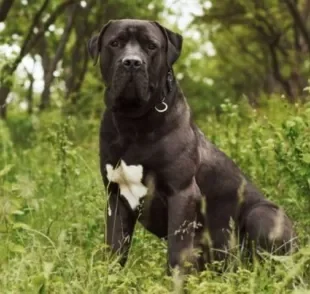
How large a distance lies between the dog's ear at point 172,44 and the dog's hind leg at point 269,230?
1.23 meters

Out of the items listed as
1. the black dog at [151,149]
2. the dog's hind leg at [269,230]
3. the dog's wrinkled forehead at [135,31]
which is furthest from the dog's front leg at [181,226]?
Result: the dog's wrinkled forehead at [135,31]

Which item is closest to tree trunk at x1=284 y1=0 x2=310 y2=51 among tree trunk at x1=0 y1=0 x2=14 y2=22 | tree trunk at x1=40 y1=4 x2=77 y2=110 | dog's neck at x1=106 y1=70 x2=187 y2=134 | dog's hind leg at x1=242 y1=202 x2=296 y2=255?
tree trunk at x1=40 y1=4 x2=77 y2=110

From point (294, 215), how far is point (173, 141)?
1.80m

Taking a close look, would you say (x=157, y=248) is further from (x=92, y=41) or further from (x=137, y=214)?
(x=92, y=41)

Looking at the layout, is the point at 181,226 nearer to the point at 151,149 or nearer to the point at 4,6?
the point at 151,149

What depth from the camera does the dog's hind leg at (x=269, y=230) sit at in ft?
18.8

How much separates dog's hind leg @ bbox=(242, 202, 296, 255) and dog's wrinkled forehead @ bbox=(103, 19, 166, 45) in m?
1.38

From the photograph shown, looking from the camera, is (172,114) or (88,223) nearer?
(172,114)

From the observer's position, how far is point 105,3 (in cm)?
1645

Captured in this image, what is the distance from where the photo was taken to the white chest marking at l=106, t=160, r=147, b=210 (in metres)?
5.35

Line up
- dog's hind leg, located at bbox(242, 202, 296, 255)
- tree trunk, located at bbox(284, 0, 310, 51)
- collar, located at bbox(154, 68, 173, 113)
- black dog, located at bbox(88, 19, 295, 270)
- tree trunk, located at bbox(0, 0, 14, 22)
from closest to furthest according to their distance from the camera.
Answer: black dog, located at bbox(88, 19, 295, 270), collar, located at bbox(154, 68, 173, 113), dog's hind leg, located at bbox(242, 202, 296, 255), tree trunk, located at bbox(0, 0, 14, 22), tree trunk, located at bbox(284, 0, 310, 51)

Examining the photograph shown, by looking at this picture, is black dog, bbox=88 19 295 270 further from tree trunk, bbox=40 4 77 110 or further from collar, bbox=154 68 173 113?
tree trunk, bbox=40 4 77 110

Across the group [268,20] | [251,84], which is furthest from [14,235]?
[251,84]

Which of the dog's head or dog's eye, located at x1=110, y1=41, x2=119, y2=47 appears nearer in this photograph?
the dog's head
